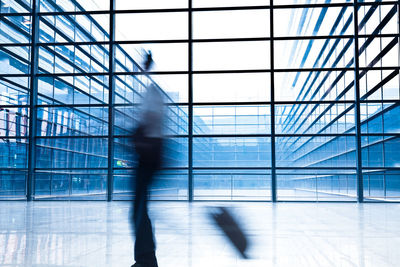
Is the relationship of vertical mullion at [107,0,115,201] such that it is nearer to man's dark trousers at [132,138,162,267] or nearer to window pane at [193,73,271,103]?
window pane at [193,73,271,103]

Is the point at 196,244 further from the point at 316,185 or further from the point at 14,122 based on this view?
the point at 14,122

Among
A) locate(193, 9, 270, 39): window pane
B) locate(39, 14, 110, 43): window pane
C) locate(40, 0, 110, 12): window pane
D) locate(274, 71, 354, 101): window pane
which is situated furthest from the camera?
locate(39, 14, 110, 43): window pane

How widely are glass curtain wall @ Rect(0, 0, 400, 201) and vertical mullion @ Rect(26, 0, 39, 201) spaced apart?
4cm

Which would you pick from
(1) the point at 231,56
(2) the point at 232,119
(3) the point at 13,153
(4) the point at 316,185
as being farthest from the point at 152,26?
(4) the point at 316,185

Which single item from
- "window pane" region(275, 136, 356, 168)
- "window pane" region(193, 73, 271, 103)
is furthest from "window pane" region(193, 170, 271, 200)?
"window pane" region(193, 73, 271, 103)

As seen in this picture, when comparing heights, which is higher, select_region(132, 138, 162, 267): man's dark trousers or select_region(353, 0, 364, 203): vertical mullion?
select_region(353, 0, 364, 203): vertical mullion

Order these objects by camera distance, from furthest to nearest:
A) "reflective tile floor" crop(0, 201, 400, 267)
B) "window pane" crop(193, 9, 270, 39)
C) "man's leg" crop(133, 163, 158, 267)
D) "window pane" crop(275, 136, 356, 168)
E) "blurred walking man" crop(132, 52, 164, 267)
Result: 1. "window pane" crop(193, 9, 270, 39)
2. "window pane" crop(275, 136, 356, 168)
3. "reflective tile floor" crop(0, 201, 400, 267)
4. "man's leg" crop(133, 163, 158, 267)
5. "blurred walking man" crop(132, 52, 164, 267)

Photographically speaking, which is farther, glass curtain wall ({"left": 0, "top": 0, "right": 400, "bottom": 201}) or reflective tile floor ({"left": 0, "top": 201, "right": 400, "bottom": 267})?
glass curtain wall ({"left": 0, "top": 0, "right": 400, "bottom": 201})

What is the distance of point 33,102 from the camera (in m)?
12.9

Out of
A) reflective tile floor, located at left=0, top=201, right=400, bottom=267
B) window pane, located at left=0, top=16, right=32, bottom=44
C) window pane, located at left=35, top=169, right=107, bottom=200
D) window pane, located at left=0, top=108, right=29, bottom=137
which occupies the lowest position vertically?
reflective tile floor, located at left=0, top=201, right=400, bottom=267

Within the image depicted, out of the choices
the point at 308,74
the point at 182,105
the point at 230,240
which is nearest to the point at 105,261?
the point at 230,240

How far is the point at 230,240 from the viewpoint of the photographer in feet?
4.19

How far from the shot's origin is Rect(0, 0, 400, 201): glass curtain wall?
12016 mm

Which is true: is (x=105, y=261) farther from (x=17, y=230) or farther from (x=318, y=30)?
(x=318, y=30)
